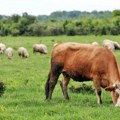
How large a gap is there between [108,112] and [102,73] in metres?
2.32

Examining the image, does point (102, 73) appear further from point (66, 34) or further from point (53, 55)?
point (66, 34)

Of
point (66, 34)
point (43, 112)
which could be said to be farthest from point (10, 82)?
point (66, 34)

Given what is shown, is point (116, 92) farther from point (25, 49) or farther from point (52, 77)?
point (25, 49)

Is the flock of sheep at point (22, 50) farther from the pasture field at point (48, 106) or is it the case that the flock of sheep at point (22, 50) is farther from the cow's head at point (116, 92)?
the cow's head at point (116, 92)

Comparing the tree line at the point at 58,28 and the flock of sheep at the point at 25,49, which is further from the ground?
the flock of sheep at the point at 25,49

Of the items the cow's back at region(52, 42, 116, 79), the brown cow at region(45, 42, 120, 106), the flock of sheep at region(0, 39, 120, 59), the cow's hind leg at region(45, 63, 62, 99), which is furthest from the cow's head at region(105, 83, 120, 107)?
the flock of sheep at region(0, 39, 120, 59)

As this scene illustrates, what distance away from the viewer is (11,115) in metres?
11.7

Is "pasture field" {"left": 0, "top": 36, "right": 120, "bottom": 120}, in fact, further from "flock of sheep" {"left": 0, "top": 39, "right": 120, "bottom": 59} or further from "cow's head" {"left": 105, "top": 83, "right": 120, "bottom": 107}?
"flock of sheep" {"left": 0, "top": 39, "right": 120, "bottom": 59}

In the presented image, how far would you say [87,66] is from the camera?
14.5 m

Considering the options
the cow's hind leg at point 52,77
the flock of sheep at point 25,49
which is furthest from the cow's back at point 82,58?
the flock of sheep at point 25,49

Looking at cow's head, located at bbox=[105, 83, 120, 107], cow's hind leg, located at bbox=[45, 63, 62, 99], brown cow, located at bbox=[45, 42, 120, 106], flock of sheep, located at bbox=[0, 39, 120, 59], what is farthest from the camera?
flock of sheep, located at bbox=[0, 39, 120, 59]

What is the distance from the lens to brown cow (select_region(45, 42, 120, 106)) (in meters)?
14.1

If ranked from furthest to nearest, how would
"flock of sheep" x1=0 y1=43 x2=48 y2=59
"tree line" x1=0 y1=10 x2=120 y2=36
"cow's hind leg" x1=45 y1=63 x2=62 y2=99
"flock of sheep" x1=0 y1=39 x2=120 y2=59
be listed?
"tree line" x1=0 y1=10 x2=120 y2=36
"flock of sheep" x1=0 y1=39 x2=120 y2=59
"flock of sheep" x1=0 y1=43 x2=48 y2=59
"cow's hind leg" x1=45 y1=63 x2=62 y2=99

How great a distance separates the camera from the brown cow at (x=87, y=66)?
1409 centimetres
